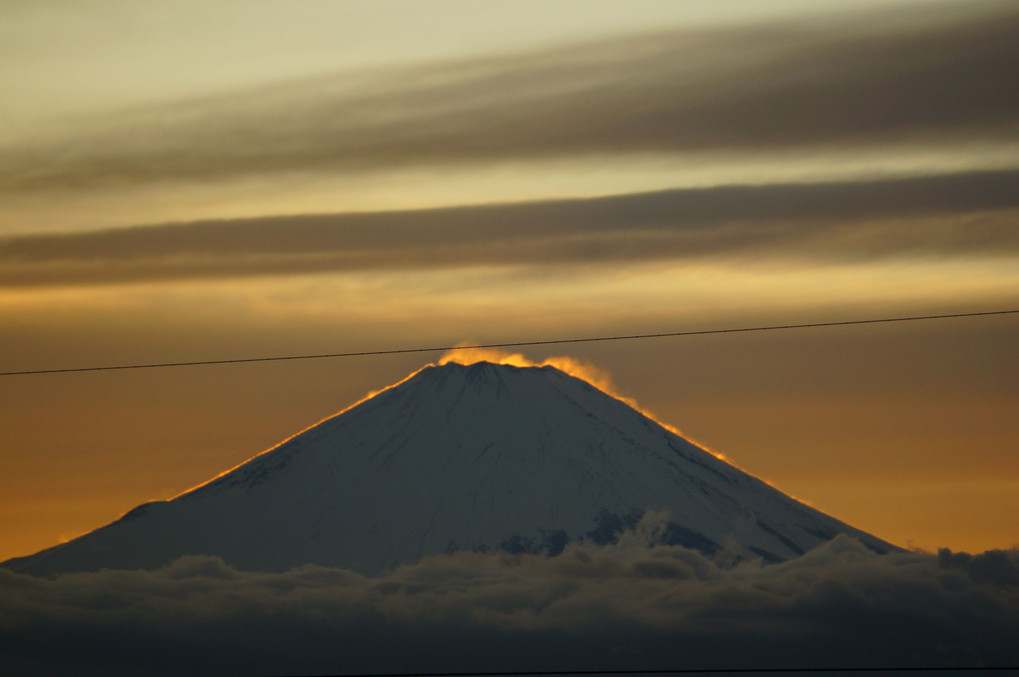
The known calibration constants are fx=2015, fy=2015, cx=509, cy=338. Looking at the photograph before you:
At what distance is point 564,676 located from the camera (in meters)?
145

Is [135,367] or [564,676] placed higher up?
[135,367]

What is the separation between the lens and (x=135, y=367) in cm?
15650

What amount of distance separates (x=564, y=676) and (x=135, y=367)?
4128 cm

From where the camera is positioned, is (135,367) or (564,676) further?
(135,367)
